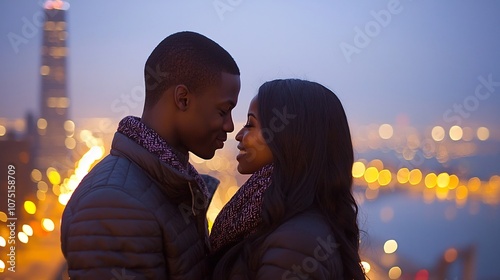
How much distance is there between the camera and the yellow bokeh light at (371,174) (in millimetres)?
6059

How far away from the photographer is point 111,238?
0.98m

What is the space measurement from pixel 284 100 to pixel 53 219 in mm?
2934

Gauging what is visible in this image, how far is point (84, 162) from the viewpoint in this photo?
98.8 inches

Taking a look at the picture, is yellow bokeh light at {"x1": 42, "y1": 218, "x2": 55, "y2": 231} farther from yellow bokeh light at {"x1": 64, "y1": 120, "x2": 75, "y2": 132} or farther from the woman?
the woman

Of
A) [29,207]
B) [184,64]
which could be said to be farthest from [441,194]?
[184,64]

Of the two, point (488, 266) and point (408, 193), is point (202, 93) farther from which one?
point (408, 193)

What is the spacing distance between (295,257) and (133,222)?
0.28 metres

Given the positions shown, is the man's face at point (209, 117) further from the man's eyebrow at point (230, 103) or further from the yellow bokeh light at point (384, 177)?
the yellow bokeh light at point (384, 177)

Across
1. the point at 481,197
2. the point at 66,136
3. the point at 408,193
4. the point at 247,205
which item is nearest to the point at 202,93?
the point at 247,205

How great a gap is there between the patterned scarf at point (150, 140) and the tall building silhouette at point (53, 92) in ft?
5.86

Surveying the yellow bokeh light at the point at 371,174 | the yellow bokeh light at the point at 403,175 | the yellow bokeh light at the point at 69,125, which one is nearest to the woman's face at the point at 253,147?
the yellow bokeh light at the point at 69,125

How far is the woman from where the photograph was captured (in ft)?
3.48

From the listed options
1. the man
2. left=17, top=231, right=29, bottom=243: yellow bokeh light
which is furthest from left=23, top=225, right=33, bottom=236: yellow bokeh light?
the man

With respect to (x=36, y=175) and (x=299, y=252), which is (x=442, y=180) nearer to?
(x=36, y=175)
